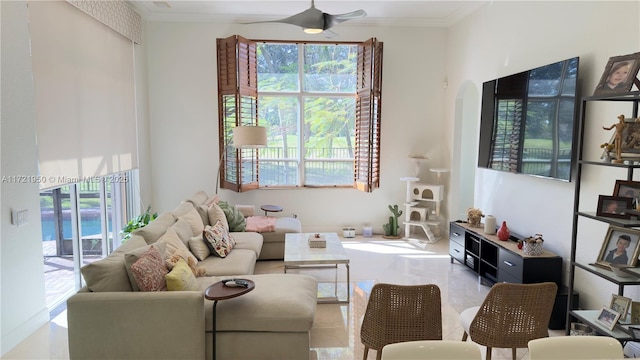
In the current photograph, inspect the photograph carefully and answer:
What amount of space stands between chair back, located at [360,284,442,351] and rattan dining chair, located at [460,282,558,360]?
0.97ft

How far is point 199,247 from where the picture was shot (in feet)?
13.0

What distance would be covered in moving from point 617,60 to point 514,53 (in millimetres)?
2157

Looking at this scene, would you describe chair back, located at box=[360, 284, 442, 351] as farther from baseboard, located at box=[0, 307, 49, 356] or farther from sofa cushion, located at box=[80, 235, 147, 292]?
baseboard, located at box=[0, 307, 49, 356]

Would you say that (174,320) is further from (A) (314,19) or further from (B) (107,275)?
(A) (314,19)

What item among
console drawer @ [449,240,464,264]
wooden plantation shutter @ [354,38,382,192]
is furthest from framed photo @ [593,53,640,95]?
wooden plantation shutter @ [354,38,382,192]

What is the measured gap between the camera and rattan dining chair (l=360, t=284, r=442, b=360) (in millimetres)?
2371

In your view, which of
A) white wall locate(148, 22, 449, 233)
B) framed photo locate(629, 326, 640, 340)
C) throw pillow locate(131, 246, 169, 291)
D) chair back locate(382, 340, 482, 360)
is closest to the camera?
chair back locate(382, 340, 482, 360)

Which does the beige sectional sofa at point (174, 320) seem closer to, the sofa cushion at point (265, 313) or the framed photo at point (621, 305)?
the sofa cushion at point (265, 313)

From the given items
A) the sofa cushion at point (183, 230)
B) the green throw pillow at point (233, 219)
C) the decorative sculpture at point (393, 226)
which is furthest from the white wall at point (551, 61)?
the sofa cushion at point (183, 230)

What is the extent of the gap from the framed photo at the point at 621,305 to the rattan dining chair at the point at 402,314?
1.34 metres

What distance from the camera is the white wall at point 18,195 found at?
308cm

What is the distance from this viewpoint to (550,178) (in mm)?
3936

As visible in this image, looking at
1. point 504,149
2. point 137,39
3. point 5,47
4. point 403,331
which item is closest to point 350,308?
point 403,331

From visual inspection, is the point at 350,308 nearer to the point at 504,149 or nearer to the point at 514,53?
the point at 504,149
